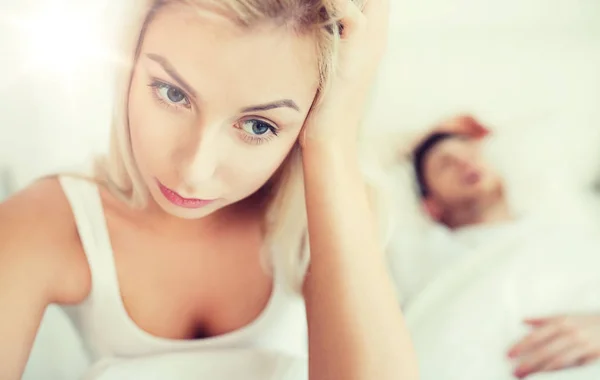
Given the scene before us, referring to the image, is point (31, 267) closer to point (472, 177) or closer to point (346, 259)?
point (346, 259)

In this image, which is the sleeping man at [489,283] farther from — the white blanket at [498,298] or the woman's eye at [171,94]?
the woman's eye at [171,94]

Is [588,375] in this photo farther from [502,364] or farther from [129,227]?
[129,227]

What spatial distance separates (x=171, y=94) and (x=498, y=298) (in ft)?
1.49

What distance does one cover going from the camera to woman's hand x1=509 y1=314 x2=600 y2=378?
66 centimetres

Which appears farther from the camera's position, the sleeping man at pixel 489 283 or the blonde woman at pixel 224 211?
the sleeping man at pixel 489 283

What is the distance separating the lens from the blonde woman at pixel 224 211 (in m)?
0.49

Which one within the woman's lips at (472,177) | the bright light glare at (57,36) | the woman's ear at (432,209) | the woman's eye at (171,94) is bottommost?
the woman's ear at (432,209)

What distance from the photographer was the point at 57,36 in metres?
0.52

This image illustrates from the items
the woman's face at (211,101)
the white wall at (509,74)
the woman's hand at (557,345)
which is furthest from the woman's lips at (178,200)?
the woman's hand at (557,345)

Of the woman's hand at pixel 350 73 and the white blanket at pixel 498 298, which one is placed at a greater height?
the woman's hand at pixel 350 73

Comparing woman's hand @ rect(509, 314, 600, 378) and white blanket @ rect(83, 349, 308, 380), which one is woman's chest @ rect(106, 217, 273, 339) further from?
woman's hand @ rect(509, 314, 600, 378)

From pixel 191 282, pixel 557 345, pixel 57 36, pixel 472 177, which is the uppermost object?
pixel 57 36

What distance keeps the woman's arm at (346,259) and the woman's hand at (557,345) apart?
17 cm

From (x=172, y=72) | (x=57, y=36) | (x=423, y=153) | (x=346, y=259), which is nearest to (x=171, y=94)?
(x=172, y=72)
